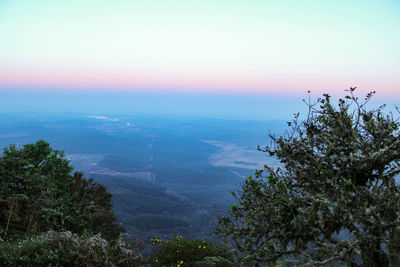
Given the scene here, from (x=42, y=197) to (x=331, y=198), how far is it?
583 inches

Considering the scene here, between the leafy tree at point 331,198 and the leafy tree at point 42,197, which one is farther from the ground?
the leafy tree at point 331,198

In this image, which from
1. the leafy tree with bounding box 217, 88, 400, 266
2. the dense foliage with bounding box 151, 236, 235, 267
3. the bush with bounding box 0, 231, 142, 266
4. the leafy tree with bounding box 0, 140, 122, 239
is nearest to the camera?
the leafy tree with bounding box 217, 88, 400, 266

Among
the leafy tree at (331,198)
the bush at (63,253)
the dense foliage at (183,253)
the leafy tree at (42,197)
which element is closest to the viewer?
the leafy tree at (331,198)

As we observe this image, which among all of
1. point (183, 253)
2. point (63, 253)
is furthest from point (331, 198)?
point (183, 253)

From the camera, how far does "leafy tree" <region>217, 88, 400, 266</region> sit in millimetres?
4914

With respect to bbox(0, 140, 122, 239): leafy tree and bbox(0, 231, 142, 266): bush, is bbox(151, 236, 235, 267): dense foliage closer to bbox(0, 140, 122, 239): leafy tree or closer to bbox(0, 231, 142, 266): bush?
bbox(0, 231, 142, 266): bush

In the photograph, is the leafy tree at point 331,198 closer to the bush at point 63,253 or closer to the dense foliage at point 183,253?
the bush at point 63,253

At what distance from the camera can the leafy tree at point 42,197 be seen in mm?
13500

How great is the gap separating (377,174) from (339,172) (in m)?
1.32

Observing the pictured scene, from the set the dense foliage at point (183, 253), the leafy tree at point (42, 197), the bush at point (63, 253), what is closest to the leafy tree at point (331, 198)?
the bush at point (63, 253)

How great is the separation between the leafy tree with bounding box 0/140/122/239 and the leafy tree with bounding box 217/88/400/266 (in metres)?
11.5

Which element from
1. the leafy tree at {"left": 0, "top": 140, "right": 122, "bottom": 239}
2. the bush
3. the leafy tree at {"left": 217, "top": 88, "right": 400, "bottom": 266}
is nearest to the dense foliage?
the bush

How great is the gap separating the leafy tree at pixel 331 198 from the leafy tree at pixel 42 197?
11539mm

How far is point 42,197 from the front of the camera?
14.4 m
